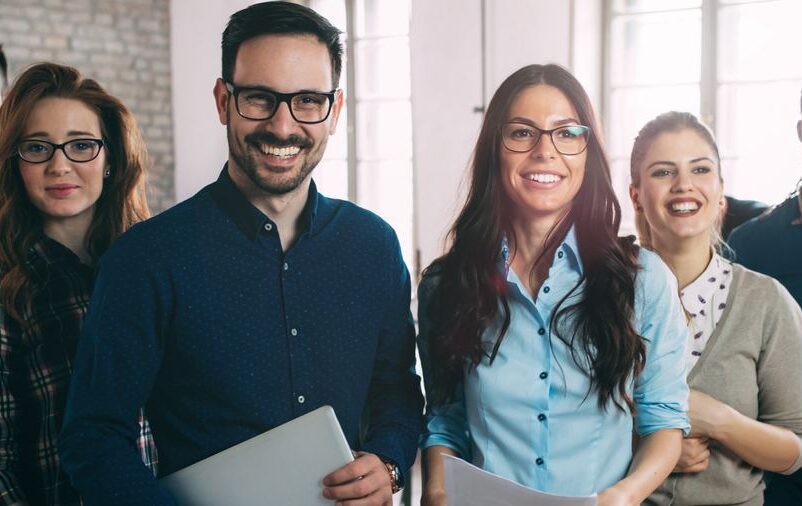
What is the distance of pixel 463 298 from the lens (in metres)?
1.61

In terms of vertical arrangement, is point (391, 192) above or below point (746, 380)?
above

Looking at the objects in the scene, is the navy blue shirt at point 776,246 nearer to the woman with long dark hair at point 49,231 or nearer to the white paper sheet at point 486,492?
the white paper sheet at point 486,492

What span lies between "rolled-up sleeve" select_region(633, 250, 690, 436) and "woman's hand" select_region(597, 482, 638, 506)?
15 centimetres

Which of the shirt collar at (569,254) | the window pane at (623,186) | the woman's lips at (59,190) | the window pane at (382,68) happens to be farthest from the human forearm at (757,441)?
the window pane at (382,68)

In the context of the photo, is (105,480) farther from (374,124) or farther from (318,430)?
(374,124)

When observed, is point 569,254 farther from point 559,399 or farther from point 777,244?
point 777,244

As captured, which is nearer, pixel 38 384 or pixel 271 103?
pixel 271 103

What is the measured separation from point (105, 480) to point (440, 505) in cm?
60

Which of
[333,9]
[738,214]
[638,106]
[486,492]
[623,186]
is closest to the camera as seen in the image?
[486,492]

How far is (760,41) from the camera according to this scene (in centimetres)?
446

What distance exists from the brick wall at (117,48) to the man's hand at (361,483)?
4.53 metres

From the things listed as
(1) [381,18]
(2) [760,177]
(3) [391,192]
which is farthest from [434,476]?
(1) [381,18]

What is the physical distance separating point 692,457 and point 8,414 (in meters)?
1.36

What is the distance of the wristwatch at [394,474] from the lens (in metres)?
1.52
